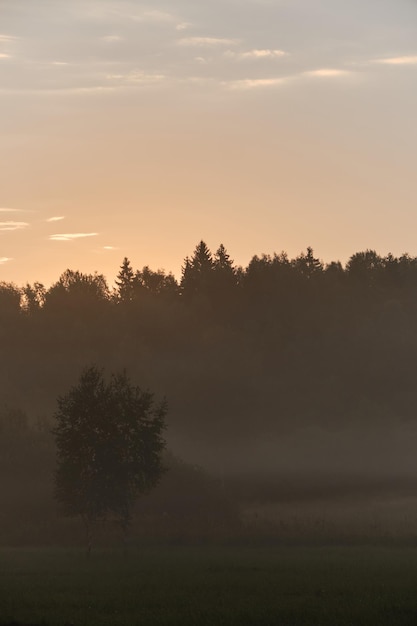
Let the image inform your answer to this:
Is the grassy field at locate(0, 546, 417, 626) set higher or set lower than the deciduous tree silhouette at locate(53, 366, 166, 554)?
lower

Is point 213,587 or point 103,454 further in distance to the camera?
point 103,454

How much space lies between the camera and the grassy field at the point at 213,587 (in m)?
44.3

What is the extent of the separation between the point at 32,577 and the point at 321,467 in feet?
340

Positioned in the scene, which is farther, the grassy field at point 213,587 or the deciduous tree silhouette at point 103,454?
the deciduous tree silhouette at point 103,454

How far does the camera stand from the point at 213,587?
5403cm

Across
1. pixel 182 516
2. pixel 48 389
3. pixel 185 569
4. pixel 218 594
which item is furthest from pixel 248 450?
pixel 218 594

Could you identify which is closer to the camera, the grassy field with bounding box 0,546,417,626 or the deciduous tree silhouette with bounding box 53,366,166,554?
the grassy field with bounding box 0,546,417,626

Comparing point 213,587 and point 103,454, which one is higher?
point 103,454

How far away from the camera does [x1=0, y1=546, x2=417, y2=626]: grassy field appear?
145ft

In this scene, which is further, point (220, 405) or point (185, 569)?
point (220, 405)

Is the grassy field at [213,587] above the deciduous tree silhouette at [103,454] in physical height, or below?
below

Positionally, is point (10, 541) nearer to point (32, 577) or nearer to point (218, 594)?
point (32, 577)

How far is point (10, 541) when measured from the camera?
3487 inches

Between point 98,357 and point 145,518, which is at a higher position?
point 98,357
